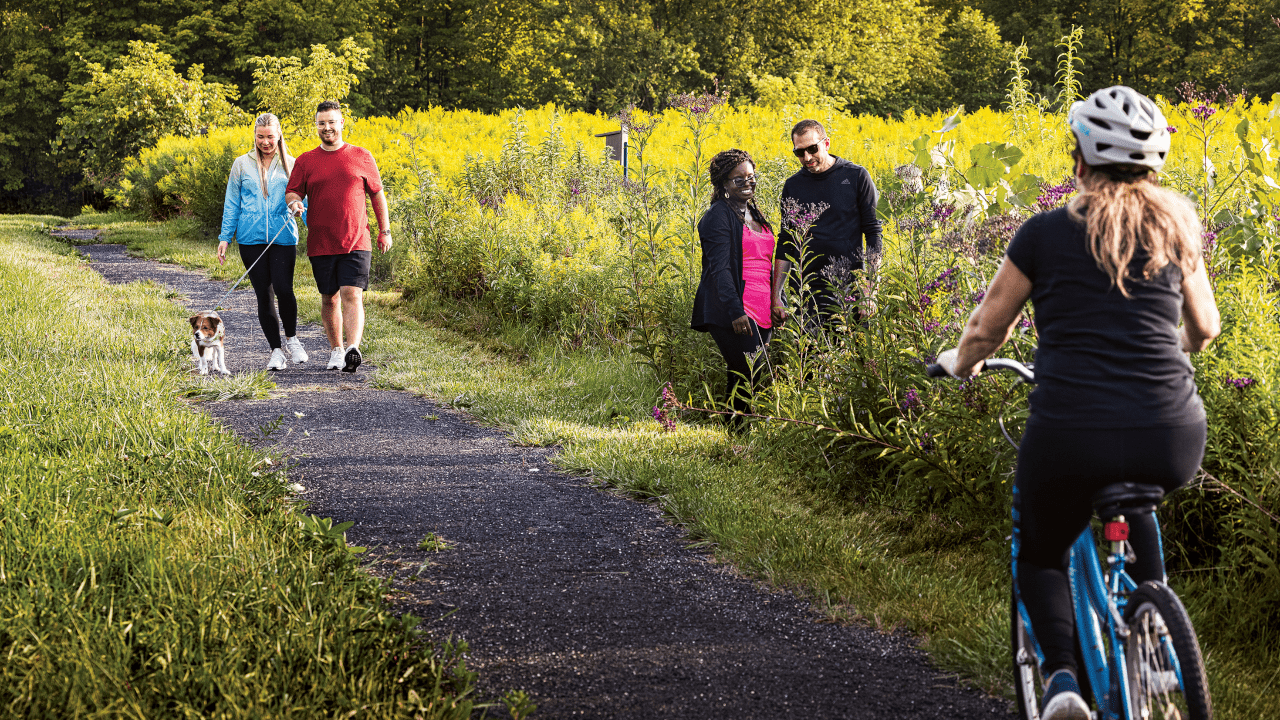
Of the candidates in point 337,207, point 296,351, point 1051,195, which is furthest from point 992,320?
point 296,351

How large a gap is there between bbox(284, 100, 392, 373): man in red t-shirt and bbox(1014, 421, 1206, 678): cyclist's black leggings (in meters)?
6.59

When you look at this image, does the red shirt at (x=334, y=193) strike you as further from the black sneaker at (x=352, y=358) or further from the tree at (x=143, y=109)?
the tree at (x=143, y=109)

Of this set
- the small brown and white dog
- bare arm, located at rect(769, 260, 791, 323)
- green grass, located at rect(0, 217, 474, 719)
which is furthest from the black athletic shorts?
bare arm, located at rect(769, 260, 791, 323)

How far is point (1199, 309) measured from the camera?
7.85 ft

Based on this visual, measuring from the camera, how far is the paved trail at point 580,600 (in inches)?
130

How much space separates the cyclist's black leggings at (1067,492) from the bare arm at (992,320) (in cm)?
26

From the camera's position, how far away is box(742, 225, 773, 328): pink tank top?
20.7 feet

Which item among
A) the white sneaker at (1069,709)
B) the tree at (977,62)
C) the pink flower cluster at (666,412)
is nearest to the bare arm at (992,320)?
the white sneaker at (1069,709)

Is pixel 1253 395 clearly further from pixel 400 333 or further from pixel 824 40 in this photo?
pixel 824 40

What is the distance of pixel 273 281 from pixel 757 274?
14.6 feet

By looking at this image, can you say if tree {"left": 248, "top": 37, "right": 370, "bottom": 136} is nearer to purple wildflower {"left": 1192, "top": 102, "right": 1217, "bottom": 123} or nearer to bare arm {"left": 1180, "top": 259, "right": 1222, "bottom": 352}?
purple wildflower {"left": 1192, "top": 102, "right": 1217, "bottom": 123}

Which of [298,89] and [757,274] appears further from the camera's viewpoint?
[298,89]

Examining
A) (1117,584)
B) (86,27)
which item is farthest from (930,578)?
(86,27)

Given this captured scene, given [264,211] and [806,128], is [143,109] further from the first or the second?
[806,128]
